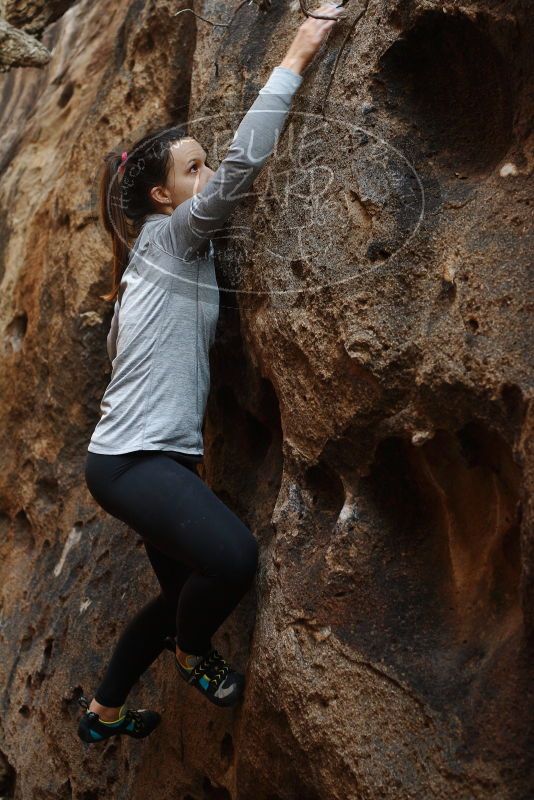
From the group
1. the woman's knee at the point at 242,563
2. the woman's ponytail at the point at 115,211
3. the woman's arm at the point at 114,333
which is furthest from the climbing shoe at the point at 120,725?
the woman's ponytail at the point at 115,211

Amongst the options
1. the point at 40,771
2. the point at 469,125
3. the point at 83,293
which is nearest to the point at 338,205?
the point at 469,125

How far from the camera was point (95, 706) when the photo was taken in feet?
8.83

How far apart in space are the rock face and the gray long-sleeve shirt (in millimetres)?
128

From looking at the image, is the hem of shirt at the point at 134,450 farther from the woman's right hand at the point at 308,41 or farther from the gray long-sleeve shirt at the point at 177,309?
the woman's right hand at the point at 308,41

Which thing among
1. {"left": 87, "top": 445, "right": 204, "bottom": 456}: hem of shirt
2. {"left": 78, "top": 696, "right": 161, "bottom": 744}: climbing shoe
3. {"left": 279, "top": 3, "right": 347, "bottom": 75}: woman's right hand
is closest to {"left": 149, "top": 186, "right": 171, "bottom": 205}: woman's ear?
{"left": 279, "top": 3, "right": 347, "bottom": 75}: woman's right hand

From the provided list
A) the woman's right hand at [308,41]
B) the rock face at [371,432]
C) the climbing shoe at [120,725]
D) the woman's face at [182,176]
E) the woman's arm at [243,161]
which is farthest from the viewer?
the climbing shoe at [120,725]

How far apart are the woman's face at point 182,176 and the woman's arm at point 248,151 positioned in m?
0.15

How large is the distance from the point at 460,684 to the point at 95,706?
1.09m

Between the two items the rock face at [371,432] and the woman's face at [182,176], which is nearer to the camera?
the rock face at [371,432]

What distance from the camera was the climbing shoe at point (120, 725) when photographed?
105 inches

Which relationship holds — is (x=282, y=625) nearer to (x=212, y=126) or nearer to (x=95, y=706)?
(x=95, y=706)

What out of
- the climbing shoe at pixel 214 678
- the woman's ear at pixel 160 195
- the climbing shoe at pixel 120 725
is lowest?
the climbing shoe at pixel 120 725

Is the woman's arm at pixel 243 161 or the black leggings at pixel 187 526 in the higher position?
the woman's arm at pixel 243 161

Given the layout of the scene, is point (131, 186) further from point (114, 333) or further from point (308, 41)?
point (308, 41)
